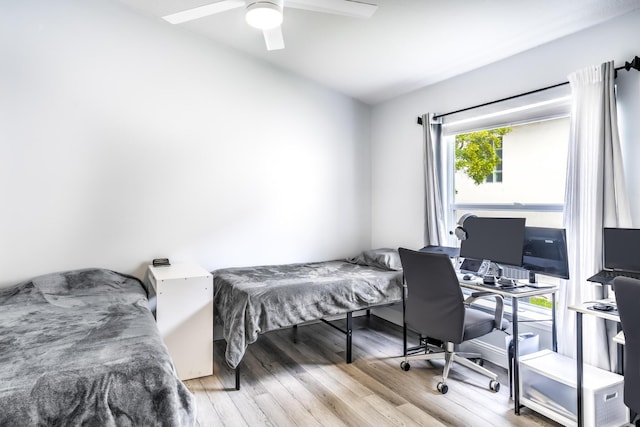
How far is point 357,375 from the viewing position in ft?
9.20

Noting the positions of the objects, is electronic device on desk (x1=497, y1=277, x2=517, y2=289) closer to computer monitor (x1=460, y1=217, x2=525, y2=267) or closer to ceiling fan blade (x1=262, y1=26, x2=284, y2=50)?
computer monitor (x1=460, y1=217, x2=525, y2=267)

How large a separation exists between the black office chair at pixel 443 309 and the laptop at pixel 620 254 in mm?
656

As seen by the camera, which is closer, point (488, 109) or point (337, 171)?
point (488, 109)

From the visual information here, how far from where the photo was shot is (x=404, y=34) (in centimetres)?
286

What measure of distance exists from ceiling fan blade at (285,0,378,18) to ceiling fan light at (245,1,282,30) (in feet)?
0.29

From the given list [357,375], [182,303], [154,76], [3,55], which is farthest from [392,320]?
[3,55]

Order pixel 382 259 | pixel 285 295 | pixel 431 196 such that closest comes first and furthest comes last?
pixel 285 295, pixel 431 196, pixel 382 259

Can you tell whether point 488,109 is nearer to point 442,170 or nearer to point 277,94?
point 442,170

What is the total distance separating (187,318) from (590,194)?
9.56 feet

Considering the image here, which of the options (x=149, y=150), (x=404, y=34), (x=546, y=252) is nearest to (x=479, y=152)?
(x=546, y=252)

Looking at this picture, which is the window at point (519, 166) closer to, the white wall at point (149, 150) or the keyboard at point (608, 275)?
the keyboard at point (608, 275)

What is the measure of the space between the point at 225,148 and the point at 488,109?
2.44 meters

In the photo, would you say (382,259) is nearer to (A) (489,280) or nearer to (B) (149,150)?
(A) (489,280)

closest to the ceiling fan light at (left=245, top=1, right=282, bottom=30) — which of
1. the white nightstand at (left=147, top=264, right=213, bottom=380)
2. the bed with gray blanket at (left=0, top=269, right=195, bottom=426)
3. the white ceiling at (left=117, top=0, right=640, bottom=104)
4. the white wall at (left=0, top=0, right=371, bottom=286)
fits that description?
the white ceiling at (left=117, top=0, right=640, bottom=104)
